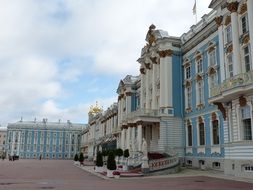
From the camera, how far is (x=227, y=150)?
26.3m

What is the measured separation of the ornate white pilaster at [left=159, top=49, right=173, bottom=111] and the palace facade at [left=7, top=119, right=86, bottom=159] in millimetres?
98594

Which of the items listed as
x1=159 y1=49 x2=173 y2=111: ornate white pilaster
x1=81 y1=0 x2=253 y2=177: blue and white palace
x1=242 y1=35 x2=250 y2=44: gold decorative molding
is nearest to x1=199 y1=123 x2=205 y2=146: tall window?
x1=81 y1=0 x2=253 y2=177: blue and white palace

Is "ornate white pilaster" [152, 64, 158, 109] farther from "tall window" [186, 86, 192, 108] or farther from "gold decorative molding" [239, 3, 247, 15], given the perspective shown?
"gold decorative molding" [239, 3, 247, 15]

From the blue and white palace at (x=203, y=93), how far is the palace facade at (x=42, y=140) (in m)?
89.1

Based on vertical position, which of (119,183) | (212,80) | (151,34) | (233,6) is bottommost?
(119,183)

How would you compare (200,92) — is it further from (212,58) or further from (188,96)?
(212,58)

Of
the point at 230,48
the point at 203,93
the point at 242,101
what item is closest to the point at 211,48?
the point at 203,93

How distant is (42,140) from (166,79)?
10149cm

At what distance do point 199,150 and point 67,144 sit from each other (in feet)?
343

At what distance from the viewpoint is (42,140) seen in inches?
5157

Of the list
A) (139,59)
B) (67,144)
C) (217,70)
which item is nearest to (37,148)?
(67,144)

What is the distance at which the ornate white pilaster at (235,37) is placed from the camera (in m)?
25.8

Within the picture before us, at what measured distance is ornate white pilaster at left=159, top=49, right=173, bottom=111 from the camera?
1559 inches

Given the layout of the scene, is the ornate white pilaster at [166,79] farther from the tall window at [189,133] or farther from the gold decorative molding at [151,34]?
the gold decorative molding at [151,34]
